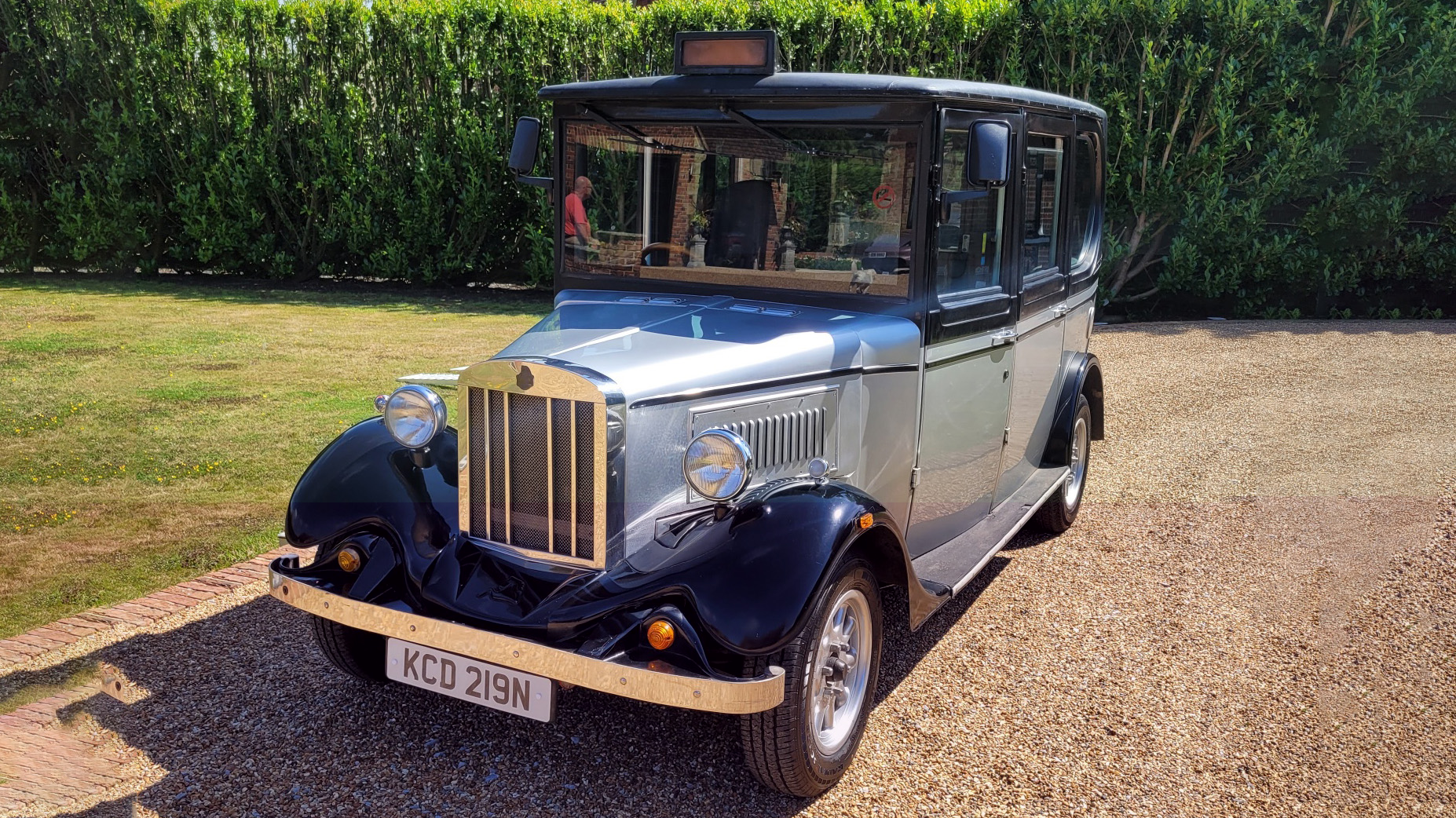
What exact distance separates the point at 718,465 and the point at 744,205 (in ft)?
4.57

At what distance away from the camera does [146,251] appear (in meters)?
15.4

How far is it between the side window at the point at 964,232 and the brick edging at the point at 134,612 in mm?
2702

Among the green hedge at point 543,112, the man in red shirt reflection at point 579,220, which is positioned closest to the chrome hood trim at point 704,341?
the man in red shirt reflection at point 579,220

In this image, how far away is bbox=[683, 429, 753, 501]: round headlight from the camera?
3.24 meters

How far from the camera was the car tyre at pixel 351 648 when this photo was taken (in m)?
3.89

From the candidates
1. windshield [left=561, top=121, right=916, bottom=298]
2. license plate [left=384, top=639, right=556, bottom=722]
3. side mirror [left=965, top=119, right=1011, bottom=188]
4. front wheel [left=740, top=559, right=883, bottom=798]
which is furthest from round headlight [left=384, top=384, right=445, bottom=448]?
side mirror [left=965, top=119, right=1011, bottom=188]

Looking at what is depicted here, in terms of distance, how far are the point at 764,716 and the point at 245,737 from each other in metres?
1.78

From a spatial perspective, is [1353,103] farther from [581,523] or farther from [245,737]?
[245,737]

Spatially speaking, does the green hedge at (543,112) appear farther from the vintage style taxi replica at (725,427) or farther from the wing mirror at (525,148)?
the wing mirror at (525,148)

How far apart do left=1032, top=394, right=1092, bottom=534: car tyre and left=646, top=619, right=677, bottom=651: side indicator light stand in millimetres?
3301

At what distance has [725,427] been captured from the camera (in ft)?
11.8

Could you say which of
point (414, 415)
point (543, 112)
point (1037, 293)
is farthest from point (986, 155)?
point (543, 112)

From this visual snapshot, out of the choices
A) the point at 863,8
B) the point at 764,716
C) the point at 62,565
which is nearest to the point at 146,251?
the point at 863,8

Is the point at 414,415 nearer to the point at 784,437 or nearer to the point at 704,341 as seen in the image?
the point at 704,341
